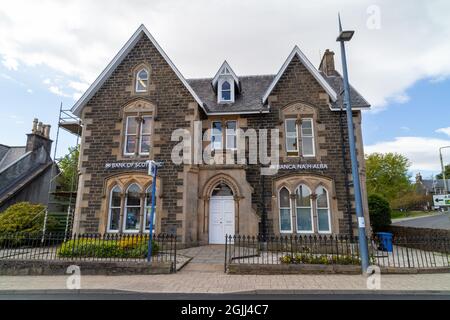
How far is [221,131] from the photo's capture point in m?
16.1

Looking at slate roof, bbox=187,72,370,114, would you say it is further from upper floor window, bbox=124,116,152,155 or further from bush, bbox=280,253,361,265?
bush, bbox=280,253,361,265

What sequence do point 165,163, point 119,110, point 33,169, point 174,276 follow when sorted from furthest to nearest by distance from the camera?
point 33,169, point 119,110, point 165,163, point 174,276

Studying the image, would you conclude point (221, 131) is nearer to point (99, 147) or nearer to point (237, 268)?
point (99, 147)

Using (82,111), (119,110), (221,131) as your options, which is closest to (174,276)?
(221,131)

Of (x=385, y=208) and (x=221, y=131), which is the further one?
(x=385, y=208)

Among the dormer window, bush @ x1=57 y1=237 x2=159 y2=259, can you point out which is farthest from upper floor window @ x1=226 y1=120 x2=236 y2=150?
bush @ x1=57 y1=237 x2=159 y2=259

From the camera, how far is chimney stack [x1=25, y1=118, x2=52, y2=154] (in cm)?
2322

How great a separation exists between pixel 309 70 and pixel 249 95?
160 inches

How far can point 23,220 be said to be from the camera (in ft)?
49.1

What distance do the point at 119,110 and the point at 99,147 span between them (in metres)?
2.48

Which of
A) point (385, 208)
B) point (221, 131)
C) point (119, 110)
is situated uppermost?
point (119, 110)

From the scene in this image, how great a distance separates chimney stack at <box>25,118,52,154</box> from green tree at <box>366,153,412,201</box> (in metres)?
47.7

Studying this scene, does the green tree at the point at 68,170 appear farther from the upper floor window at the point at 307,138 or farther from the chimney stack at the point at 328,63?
the chimney stack at the point at 328,63

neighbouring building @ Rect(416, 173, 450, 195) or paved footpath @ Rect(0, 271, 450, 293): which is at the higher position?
neighbouring building @ Rect(416, 173, 450, 195)
